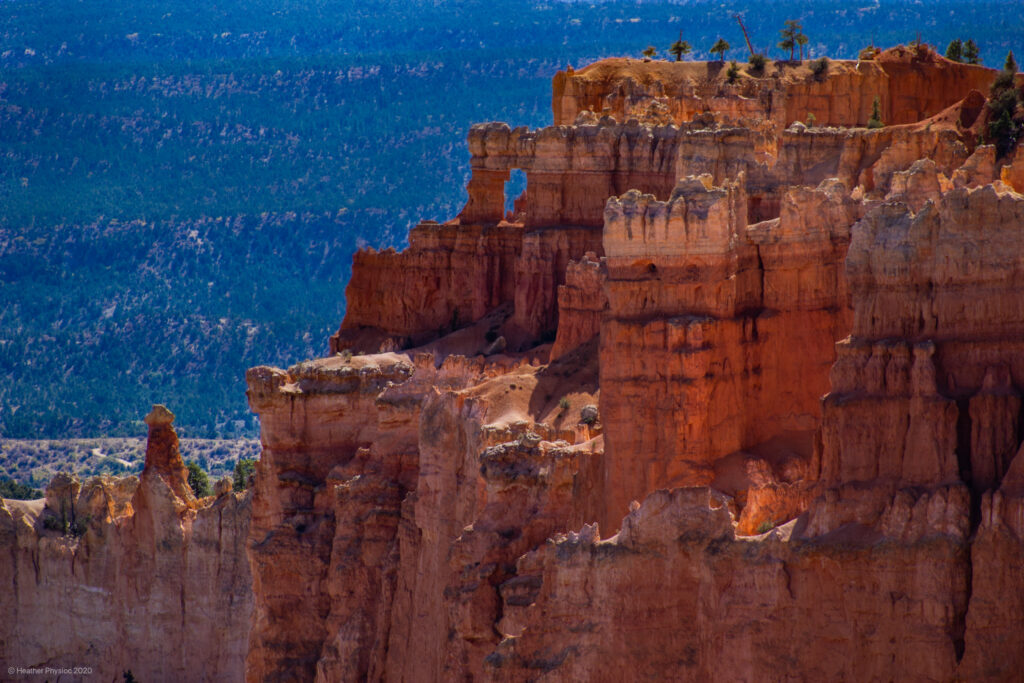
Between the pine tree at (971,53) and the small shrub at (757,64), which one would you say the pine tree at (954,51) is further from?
the small shrub at (757,64)

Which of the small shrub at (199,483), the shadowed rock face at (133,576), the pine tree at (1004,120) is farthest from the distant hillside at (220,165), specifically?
the pine tree at (1004,120)

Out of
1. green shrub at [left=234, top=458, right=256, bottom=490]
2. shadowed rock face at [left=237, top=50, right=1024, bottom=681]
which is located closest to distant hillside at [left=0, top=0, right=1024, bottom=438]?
green shrub at [left=234, top=458, right=256, bottom=490]

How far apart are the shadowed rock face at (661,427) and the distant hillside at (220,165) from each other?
49.7 metres

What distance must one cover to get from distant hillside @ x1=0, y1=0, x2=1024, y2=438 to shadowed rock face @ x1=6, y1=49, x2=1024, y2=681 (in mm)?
49728

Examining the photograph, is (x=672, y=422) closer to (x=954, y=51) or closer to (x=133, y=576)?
(x=133, y=576)

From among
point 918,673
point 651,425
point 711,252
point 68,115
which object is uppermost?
point 68,115

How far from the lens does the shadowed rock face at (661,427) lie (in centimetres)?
4125

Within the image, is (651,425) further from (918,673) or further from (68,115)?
(68,115)

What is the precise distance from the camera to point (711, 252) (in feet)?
171

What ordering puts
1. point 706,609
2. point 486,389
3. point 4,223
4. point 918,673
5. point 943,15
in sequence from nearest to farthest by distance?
point 918,673 < point 706,609 < point 486,389 < point 943,15 < point 4,223

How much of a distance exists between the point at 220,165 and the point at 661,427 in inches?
4074

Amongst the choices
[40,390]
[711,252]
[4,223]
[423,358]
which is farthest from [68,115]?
[711,252]

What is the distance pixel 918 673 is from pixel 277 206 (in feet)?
362

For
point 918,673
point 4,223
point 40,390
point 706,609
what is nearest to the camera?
point 918,673
